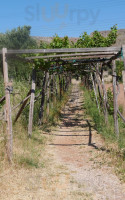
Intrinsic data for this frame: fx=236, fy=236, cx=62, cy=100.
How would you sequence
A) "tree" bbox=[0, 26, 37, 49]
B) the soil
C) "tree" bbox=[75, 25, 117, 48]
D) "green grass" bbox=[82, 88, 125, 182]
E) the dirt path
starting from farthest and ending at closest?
"tree" bbox=[0, 26, 37, 49] < "tree" bbox=[75, 25, 117, 48] < "green grass" bbox=[82, 88, 125, 182] < the dirt path < the soil

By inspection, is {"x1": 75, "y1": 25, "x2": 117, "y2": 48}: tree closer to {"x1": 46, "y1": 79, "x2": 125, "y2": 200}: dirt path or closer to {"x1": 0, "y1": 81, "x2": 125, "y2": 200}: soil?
{"x1": 46, "y1": 79, "x2": 125, "y2": 200}: dirt path

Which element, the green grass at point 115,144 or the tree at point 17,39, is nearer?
the green grass at point 115,144

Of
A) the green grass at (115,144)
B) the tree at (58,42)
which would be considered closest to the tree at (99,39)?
the tree at (58,42)

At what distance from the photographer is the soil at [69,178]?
391cm

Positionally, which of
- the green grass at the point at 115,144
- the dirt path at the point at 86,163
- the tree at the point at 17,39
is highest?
the tree at the point at 17,39

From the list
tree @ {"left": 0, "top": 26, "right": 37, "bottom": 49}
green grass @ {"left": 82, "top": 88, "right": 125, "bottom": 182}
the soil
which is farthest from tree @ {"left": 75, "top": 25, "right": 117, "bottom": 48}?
tree @ {"left": 0, "top": 26, "right": 37, "bottom": 49}

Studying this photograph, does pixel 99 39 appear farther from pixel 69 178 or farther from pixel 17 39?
pixel 17 39

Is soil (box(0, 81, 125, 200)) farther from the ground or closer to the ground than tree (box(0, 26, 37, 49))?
closer to the ground

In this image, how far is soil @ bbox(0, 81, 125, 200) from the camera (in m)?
3.91

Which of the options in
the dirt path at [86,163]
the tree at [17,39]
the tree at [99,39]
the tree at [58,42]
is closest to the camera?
the dirt path at [86,163]

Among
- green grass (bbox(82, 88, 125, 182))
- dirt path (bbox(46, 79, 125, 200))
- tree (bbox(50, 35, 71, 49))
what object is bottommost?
dirt path (bbox(46, 79, 125, 200))

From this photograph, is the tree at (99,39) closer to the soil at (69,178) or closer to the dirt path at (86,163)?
the dirt path at (86,163)

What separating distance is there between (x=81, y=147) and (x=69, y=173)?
6.37ft

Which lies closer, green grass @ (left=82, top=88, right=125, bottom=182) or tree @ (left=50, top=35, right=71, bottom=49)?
green grass @ (left=82, top=88, right=125, bottom=182)
